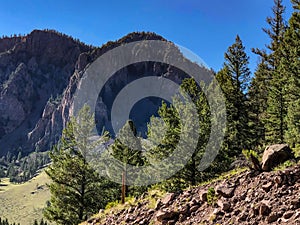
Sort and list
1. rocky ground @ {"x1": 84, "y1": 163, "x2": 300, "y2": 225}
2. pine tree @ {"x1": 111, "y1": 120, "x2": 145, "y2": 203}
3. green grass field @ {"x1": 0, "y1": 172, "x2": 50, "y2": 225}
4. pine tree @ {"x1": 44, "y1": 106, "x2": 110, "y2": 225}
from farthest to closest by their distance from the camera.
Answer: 1. green grass field @ {"x1": 0, "y1": 172, "x2": 50, "y2": 225}
2. pine tree @ {"x1": 111, "y1": 120, "x2": 145, "y2": 203}
3. pine tree @ {"x1": 44, "y1": 106, "x2": 110, "y2": 225}
4. rocky ground @ {"x1": 84, "y1": 163, "x2": 300, "y2": 225}

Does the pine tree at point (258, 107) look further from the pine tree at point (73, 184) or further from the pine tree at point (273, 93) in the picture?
the pine tree at point (73, 184)

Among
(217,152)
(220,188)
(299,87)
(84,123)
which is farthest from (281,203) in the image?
(84,123)

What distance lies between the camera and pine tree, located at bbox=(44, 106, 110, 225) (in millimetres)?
25781

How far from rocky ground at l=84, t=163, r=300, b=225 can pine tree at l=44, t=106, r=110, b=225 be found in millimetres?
13876

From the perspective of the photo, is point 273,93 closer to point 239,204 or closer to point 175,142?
point 175,142

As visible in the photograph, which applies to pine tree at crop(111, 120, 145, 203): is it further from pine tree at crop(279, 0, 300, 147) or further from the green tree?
pine tree at crop(279, 0, 300, 147)

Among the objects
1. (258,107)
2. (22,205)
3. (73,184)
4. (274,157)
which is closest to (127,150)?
(73,184)

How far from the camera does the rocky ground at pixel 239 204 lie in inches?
320

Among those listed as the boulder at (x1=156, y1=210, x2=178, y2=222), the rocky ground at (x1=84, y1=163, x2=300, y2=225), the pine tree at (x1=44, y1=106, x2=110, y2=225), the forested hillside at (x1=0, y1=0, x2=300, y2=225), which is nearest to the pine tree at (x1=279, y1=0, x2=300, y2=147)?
the forested hillside at (x1=0, y1=0, x2=300, y2=225)

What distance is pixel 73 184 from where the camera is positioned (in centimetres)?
2606

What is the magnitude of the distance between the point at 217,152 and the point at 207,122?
7.07 ft

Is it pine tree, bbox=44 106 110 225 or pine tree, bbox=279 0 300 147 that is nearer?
pine tree, bbox=279 0 300 147

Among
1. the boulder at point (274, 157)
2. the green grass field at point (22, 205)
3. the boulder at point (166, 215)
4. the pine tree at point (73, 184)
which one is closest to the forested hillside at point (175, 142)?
the pine tree at point (73, 184)

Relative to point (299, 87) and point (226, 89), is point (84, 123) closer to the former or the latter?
point (226, 89)
